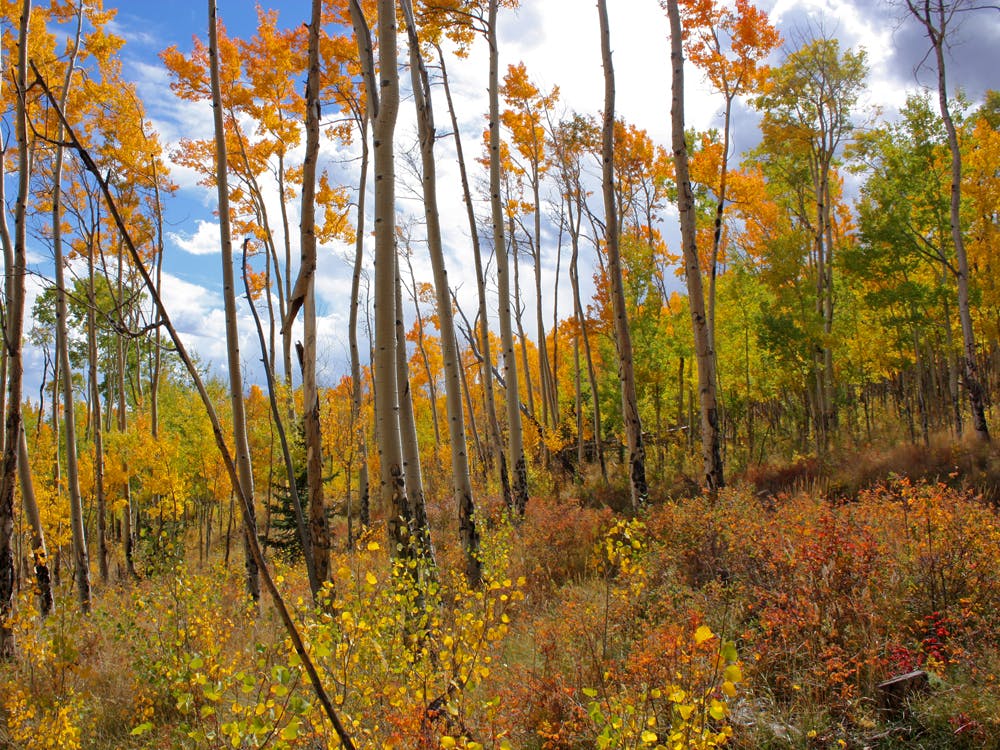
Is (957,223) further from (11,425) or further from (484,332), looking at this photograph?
(11,425)

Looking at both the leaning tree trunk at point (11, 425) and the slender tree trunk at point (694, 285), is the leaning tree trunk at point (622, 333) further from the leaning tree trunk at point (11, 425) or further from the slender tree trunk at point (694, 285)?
the leaning tree trunk at point (11, 425)

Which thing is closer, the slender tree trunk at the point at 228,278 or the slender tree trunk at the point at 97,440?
the slender tree trunk at the point at 228,278

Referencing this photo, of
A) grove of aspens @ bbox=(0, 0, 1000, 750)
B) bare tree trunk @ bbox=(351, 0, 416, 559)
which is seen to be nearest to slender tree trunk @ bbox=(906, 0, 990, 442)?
grove of aspens @ bbox=(0, 0, 1000, 750)

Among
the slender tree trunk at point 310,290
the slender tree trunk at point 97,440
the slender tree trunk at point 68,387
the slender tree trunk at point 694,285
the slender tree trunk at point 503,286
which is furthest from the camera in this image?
the slender tree trunk at point 97,440

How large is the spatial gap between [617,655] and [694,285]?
201 inches

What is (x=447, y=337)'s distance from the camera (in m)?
7.29

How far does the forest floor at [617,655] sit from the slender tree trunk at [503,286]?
353 cm

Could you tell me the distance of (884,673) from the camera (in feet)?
10.8

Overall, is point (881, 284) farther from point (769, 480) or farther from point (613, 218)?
point (613, 218)

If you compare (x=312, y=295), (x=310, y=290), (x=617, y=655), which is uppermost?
(x=312, y=295)

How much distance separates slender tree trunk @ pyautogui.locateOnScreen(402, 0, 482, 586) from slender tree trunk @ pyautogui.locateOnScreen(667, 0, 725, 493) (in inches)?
122

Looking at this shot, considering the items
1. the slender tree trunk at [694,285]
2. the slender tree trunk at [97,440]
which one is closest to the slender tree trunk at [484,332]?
the slender tree trunk at [694,285]

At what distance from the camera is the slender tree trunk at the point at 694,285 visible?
7816mm

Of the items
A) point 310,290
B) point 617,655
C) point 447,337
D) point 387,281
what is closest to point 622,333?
point 447,337
